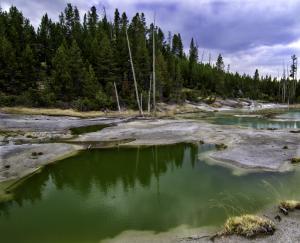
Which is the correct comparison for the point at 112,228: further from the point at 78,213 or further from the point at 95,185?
the point at 95,185

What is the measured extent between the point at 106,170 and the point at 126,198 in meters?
4.28

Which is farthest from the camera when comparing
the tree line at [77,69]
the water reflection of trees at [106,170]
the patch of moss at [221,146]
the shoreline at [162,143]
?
the tree line at [77,69]

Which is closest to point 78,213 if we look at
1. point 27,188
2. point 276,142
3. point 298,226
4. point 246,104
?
point 27,188

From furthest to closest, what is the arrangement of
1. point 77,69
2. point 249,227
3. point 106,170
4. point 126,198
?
point 77,69, point 106,170, point 126,198, point 249,227

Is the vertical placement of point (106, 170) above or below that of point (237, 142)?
below

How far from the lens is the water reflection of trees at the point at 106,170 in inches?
457

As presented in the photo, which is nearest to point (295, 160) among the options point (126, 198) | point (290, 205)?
point (290, 205)

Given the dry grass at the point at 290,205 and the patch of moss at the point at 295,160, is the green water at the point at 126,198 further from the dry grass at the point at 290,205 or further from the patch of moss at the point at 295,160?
the patch of moss at the point at 295,160

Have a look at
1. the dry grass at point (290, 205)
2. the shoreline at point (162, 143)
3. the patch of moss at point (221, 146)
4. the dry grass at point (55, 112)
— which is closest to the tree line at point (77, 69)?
the dry grass at point (55, 112)

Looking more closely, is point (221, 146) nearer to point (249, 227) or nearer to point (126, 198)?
point (126, 198)

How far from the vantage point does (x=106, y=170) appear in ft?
47.0

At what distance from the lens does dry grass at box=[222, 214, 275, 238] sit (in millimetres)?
7051

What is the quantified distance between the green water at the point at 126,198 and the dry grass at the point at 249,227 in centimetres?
82

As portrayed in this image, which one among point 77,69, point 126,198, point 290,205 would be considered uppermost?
point 77,69
